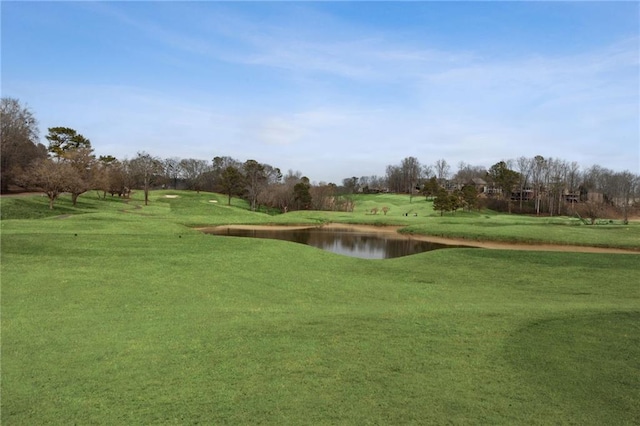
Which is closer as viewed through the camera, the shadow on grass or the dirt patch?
the shadow on grass

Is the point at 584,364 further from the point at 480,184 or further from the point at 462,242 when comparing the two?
the point at 480,184

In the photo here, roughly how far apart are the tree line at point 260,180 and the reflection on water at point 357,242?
26329 mm

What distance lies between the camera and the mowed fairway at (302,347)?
225 inches

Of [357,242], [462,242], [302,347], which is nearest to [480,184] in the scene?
[462,242]

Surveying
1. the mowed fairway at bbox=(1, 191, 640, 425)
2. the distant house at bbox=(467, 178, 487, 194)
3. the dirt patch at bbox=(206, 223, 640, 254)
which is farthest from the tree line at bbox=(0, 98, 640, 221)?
the mowed fairway at bbox=(1, 191, 640, 425)

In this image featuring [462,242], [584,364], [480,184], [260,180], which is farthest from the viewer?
[480,184]

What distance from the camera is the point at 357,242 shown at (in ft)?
129

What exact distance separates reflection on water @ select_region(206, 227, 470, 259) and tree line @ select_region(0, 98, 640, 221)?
86.4 ft

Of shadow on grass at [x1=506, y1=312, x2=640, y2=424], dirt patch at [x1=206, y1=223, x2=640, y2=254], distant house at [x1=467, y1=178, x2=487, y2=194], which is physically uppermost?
distant house at [x1=467, y1=178, x2=487, y2=194]

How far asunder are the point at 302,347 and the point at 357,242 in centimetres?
3156

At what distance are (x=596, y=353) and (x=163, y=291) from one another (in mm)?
12439

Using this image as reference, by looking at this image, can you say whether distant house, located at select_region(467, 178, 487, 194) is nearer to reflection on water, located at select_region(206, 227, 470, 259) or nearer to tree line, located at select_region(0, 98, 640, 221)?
tree line, located at select_region(0, 98, 640, 221)

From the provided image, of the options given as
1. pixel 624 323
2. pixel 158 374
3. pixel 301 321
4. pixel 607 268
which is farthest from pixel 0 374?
pixel 607 268

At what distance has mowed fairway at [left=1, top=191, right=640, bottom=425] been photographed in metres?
5.71
